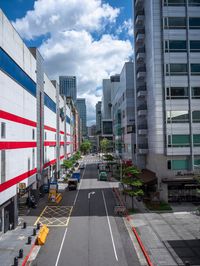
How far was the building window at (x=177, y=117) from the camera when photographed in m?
43.2

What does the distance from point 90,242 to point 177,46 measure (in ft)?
111

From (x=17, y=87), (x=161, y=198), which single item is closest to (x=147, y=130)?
(x=161, y=198)

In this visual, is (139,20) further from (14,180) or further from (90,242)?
(90,242)

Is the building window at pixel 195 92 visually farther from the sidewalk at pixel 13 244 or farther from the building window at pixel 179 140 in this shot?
the sidewalk at pixel 13 244


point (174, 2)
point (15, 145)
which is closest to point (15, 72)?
point (15, 145)

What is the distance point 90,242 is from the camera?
25594 millimetres

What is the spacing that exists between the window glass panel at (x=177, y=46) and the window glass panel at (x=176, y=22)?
8.80 feet

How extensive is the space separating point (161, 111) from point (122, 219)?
1942cm

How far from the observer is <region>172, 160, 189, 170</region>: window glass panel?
42438mm

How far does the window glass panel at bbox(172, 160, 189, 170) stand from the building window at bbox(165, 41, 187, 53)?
18234 millimetres

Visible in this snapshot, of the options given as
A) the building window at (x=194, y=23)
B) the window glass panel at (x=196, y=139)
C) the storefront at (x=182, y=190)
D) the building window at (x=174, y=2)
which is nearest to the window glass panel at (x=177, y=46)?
the building window at (x=194, y=23)

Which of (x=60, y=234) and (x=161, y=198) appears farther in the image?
(x=161, y=198)

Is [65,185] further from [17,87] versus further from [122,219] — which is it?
[17,87]

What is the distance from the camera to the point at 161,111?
143 ft
